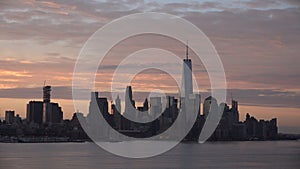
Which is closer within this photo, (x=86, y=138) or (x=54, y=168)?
(x=54, y=168)

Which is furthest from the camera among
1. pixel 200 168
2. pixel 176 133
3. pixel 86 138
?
pixel 86 138

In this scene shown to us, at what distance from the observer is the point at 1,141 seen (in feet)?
304

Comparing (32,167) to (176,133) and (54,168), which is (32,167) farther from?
(176,133)

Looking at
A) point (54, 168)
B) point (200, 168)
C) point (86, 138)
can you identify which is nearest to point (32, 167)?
point (54, 168)

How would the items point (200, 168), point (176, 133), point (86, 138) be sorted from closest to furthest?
point (200, 168)
point (176, 133)
point (86, 138)

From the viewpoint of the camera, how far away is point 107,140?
90562 millimetres

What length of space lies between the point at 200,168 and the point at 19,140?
59980 mm

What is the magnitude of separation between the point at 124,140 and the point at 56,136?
1099 centimetres

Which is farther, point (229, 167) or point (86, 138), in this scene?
point (86, 138)

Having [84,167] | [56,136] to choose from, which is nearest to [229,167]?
[84,167]

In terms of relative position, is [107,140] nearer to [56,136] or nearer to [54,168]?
[56,136]

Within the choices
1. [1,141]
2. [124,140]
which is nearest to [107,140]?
[124,140]

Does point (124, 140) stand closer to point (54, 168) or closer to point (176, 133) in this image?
point (176, 133)

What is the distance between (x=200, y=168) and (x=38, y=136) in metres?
59.8
